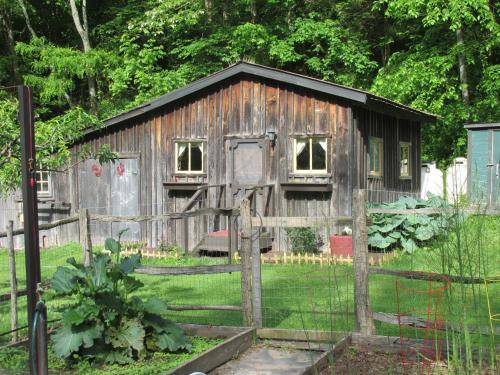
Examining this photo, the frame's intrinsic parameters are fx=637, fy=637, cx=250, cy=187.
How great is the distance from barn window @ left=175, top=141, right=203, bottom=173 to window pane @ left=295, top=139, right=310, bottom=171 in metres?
2.51

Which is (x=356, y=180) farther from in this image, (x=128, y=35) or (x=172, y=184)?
(x=128, y=35)

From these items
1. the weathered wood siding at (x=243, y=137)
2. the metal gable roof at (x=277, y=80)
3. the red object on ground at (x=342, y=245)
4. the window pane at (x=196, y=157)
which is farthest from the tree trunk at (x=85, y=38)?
the red object on ground at (x=342, y=245)

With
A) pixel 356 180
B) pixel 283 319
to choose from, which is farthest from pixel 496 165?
pixel 283 319

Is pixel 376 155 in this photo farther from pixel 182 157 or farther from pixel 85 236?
pixel 85 236

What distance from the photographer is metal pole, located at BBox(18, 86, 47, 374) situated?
3619mm

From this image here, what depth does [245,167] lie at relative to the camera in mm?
14930

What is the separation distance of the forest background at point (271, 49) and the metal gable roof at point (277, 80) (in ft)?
19.7

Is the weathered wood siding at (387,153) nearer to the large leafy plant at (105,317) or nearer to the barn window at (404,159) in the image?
the barn window at (404,159)

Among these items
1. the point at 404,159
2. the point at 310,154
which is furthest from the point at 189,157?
the point at 404,159

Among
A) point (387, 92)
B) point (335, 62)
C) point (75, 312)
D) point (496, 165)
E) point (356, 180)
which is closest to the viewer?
point (75, 312)

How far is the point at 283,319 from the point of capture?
7438mm

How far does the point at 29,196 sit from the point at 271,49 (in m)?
21.9

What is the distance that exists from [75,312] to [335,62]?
22.3 meters

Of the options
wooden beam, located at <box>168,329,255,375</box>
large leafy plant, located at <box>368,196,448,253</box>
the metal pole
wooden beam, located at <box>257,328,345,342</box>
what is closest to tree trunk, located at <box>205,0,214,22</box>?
large leafy plant, located at <box>368,196,448,253</box>
